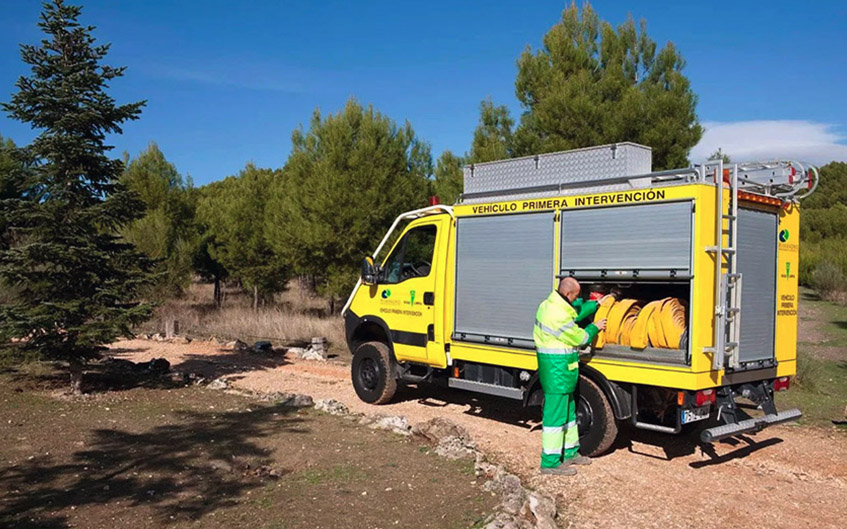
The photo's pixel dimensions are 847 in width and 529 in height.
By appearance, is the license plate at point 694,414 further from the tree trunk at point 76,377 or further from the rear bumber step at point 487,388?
the tree trunk at point 76,377

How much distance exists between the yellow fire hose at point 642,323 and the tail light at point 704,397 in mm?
490

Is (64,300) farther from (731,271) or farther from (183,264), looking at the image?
(183,264)

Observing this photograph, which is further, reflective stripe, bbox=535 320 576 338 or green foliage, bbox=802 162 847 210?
green foliage, bbox=802 162 847 210

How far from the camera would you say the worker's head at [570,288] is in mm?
7043

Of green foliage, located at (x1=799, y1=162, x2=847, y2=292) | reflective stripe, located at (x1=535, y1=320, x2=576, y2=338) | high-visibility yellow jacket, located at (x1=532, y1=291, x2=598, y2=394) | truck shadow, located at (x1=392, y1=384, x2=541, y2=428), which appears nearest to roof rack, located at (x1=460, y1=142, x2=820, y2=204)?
high-visibility yellow jacket, located at (x1=532, y1=291, x2=598, y2=394)

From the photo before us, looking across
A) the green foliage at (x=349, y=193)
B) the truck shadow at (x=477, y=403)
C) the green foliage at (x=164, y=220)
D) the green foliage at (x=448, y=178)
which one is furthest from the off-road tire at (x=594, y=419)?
the green foliage at (x=164, y=220)

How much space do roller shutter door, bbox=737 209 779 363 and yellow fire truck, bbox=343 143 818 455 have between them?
0.02 meters

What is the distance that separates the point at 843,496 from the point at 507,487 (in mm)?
3113

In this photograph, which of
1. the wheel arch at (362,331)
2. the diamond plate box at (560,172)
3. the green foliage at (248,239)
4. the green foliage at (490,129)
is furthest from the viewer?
the green foliage at (248,239)

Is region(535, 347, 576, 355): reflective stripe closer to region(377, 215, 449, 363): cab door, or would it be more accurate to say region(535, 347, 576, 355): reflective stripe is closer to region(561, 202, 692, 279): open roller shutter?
region(561, 202, 692, 279): open roller shutter

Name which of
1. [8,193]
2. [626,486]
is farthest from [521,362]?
[8,193]

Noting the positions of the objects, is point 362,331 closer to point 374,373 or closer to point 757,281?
point 374,373

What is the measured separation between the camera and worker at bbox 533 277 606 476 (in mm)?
6961

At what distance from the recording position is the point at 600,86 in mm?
14352
